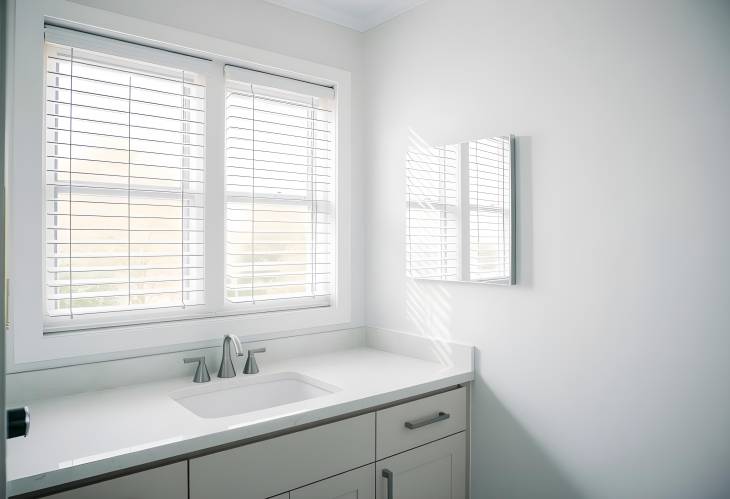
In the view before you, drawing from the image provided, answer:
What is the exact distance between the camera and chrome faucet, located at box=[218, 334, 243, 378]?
2.08 metres

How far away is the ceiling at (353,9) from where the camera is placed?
2418mm

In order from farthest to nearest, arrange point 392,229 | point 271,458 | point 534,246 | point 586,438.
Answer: point 392,229, point 534,246, point 586,438, point 271,458

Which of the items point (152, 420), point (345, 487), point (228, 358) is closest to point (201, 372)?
point (228, 358)

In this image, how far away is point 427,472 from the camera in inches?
79.8

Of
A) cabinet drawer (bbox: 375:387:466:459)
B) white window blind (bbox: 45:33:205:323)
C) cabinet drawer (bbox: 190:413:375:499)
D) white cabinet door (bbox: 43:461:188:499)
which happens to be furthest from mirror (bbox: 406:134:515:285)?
white cabinet door (bbox: 43:461:188:499)

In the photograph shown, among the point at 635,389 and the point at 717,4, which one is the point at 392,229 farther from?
the point at 717,4

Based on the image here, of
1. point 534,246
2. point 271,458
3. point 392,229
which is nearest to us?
point 271,458

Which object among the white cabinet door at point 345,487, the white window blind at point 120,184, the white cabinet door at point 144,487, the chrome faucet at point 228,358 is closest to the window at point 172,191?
the white window blind at point 120,184

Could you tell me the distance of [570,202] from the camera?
6.00 feet

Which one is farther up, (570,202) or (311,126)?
(311,126)

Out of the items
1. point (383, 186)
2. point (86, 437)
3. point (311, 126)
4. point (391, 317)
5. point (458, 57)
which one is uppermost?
point (458, 57)

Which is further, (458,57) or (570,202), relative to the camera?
(458,57)

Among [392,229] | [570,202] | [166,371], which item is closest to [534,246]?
[570,202]

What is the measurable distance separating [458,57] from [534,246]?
906 millimetres
